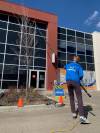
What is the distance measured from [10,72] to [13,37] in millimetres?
4117

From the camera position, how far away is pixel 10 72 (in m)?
20.9

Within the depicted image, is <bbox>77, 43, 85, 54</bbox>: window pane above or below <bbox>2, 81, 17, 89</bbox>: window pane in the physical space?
above

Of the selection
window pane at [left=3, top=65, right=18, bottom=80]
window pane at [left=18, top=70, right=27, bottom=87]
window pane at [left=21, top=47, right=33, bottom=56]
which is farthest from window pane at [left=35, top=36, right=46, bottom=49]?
window pane at [left=3, top=65, right=18, bottom=80]

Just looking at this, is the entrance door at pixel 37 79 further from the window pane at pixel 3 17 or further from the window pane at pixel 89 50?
the window pane at pixel 89 50

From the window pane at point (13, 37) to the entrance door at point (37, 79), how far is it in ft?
12.6

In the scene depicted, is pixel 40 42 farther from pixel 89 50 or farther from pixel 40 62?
pixel 89 50

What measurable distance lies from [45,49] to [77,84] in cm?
1757

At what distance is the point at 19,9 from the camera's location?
2245cm

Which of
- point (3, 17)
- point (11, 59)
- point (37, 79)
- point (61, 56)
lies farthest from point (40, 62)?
point (3, 17)

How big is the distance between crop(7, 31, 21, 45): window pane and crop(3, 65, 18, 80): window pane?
9.42 feet

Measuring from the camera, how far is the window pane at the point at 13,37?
21.8m

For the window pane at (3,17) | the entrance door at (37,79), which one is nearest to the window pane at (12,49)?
the entrance door at (37,79)

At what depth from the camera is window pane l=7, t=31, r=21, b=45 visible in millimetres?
21828

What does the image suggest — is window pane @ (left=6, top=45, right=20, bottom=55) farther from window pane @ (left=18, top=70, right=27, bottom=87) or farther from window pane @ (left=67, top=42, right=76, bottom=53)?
window pane @ (left=67, top=42, right=76, bottom=53)
